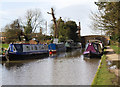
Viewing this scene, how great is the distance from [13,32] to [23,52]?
2185 centimetres

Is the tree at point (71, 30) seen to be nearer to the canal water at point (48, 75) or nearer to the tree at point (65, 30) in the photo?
the tree at point (65, 30)

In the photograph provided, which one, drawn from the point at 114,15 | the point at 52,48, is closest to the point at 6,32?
the point at 52,48

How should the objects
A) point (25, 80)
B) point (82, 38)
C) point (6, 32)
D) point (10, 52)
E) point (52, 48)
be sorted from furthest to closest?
point (82, 38), point (6, 32), point (52, 48), point (10, 52), point (25, 80)

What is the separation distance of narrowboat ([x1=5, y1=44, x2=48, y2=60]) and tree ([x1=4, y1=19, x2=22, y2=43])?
57.8 feet

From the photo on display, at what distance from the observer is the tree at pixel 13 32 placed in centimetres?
4234

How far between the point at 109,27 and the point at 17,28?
27.8 meters

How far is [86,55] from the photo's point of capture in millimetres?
23172

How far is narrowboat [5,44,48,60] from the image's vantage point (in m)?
20.6

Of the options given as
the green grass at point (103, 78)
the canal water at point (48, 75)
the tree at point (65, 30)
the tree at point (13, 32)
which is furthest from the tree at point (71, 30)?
the green grass at point (103, 78)

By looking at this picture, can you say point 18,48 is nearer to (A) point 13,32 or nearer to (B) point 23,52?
(B) point 23,52

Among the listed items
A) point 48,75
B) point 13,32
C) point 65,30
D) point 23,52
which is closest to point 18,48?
point 23,52

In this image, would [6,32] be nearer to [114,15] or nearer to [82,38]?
[114,15]

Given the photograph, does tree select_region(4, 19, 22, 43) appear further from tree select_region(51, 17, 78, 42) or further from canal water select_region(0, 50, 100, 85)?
canal water select_region(0, 50, 100, 85)

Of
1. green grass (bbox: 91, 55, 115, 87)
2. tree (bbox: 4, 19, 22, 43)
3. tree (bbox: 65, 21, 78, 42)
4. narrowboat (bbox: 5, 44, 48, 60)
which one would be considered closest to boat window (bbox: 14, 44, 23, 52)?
narrowboat (bbox: 5, 44, 48, 60)
